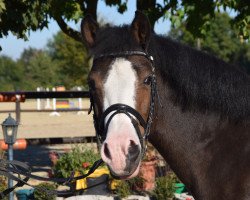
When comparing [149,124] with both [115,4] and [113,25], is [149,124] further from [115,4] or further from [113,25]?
[115,4]

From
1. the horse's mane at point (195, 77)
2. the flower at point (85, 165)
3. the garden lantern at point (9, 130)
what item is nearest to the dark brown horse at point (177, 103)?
the horse's mane at point (195, 77)

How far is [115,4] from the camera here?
9.48 meters

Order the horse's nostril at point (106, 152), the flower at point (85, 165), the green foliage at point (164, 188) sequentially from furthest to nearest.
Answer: the flower at point (85, 165) → the green foliage at point (164, 188) → the horse's nostril at point (106, 152)

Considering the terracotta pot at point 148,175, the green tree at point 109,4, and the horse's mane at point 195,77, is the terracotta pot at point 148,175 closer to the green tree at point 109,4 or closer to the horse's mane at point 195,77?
the green tree at point 109,4

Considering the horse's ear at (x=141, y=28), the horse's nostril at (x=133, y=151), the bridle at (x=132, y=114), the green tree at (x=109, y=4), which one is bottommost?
the horse's nostril at (x=133, y=151)

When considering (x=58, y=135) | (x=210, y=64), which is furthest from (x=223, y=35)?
(x=210, y=64)

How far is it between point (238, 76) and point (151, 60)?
571 mm

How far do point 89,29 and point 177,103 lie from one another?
0.77 m

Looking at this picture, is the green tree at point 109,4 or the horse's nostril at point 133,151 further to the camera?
the green tree at point 109,4

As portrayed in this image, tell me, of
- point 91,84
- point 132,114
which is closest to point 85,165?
point 91,84

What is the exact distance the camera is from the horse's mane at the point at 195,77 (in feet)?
10.5

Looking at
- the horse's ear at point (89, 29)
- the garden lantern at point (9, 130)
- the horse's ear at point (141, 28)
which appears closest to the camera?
the horse's ear at point (141, 28)

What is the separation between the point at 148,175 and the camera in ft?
27.5

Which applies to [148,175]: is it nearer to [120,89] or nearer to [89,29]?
[89,29]
